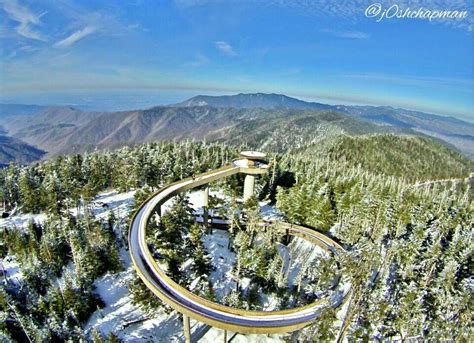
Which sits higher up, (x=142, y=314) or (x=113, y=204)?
(x=113, y=204)

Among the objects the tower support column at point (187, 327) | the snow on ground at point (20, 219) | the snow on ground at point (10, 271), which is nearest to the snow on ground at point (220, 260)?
the tower support column at point (187, 327)

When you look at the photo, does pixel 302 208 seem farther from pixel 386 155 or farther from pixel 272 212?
pixel 386 155

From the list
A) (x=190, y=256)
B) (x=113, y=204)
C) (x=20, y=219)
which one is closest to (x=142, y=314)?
(x=190, y=256)

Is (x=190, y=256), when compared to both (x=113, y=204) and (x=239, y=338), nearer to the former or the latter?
(x=239, y=338)

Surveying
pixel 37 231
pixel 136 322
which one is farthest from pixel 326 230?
pixel 37 231

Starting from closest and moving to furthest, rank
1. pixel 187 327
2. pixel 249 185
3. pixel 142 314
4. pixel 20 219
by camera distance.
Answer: pixel 187 327
pixel 142 314
pixel 20 219
pixel 249 185

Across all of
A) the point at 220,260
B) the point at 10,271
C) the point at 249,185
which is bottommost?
the point at 10,271

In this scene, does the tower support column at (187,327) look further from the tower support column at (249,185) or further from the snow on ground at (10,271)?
the tower support column at (249,185)

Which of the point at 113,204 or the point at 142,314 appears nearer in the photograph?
the point at 142,314

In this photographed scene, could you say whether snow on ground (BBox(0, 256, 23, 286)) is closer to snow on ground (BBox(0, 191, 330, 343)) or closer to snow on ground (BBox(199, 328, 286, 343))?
snow on ground (BBox(0, 191, 330, 343))
